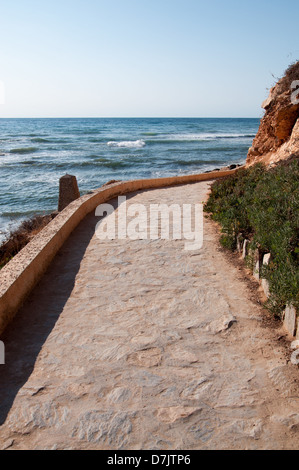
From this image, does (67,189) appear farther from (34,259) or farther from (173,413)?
(173,413)

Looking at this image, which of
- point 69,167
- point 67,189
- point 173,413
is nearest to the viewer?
point 173,413

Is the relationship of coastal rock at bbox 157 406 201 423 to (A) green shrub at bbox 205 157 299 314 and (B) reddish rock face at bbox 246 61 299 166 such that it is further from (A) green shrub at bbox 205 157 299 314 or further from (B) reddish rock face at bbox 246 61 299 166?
(B) reddish rock face at bbox 246 61 299 166

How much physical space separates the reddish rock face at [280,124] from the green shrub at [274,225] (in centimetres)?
356

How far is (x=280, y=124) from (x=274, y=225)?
7.49 m

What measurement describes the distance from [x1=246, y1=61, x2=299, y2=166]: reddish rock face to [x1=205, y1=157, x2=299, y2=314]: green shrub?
3.56 m

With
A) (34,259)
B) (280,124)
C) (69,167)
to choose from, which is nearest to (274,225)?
(34,259)

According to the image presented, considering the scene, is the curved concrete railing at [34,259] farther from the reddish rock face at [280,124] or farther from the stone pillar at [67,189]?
the reddish rock face at [280,124]

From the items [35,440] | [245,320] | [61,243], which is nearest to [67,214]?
[61,243]

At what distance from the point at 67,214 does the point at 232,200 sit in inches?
125

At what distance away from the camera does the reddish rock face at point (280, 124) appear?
1083 centimetres

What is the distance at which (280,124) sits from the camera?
11.4 metres

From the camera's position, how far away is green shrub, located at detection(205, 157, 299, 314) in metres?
3.91

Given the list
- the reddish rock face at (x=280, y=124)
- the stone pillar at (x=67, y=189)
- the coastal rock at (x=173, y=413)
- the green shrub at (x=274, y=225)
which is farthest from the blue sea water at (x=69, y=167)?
the coastal rock at (x=173, y=413)

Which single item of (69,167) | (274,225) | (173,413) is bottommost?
(173,413)
